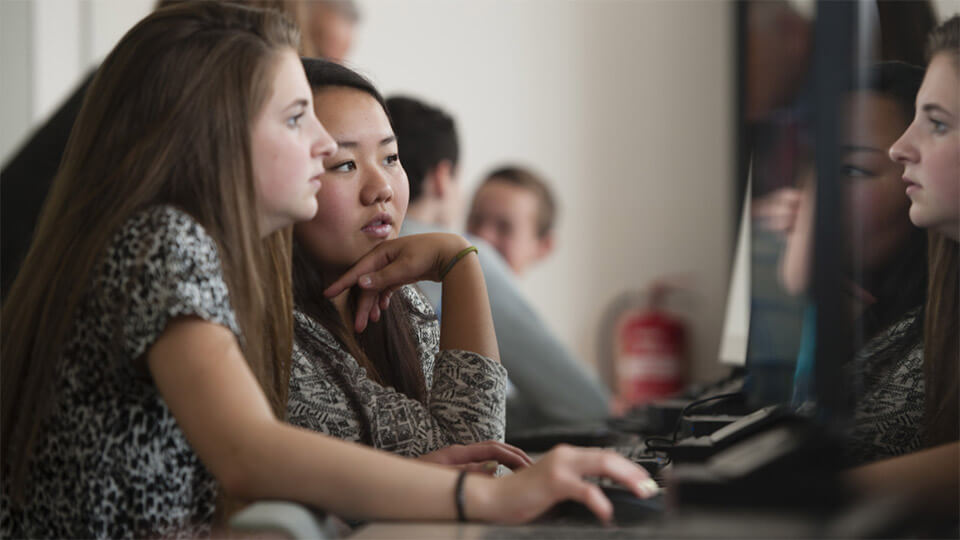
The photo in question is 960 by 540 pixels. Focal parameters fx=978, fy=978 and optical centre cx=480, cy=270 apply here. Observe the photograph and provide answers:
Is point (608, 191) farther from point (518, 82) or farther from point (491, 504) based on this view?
point (491, 504)

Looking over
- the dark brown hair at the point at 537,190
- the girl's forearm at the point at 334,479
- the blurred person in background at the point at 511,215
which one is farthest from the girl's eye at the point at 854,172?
the dark brown hair at the point at 537,190

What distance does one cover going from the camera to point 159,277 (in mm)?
706

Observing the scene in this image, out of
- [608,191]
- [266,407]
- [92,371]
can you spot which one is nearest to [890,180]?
[266,407]

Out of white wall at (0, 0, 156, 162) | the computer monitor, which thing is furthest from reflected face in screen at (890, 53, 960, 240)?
white wall at (0, 0, 156, 162)

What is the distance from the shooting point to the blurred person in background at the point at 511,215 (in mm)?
3566

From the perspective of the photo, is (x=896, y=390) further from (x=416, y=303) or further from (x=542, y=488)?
(x=416, y=303)

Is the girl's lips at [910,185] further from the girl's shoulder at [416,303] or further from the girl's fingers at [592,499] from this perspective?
the girl's shoulder at [416,303]

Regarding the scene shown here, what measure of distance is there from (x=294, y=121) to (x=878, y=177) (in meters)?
0.49

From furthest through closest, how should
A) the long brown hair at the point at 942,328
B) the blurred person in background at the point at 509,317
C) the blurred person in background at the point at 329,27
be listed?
1. the blurred person in background at the point at 329,27
2. the blurred person in background at the point at 509,317
3. the long brown hair at the point at 942,328

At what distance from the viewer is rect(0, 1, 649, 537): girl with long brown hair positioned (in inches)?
26.5

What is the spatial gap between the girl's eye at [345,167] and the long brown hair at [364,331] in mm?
87

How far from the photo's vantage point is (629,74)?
474 cm

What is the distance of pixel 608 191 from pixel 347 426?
390cm

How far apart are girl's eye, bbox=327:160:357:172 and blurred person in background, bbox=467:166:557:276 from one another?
2534mm
